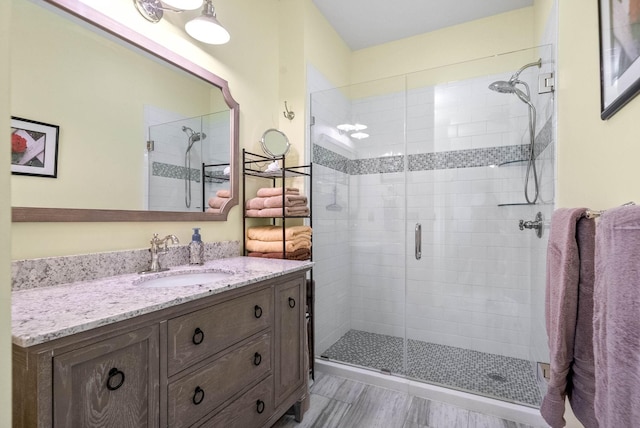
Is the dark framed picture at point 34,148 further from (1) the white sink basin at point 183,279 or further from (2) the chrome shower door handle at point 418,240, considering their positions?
(2) the chrome shower door handle at point 418,240

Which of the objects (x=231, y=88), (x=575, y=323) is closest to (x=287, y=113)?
(x=231, y=88)

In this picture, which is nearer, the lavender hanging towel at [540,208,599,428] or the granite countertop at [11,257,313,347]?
the granite countertop at [11,257,313,347]

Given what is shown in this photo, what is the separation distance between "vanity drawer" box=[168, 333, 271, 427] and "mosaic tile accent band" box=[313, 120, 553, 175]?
1.54m

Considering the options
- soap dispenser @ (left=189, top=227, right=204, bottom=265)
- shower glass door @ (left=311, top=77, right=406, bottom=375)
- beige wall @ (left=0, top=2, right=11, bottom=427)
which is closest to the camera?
beige wall @ (left=0, top=2, right=11, bottom=427)

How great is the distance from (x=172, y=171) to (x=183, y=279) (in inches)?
21.9

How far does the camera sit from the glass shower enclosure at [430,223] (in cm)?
230

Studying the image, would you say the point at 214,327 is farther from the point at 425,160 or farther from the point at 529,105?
the point at 529,105

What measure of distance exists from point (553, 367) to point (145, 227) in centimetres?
172

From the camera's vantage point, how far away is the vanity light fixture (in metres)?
1.45

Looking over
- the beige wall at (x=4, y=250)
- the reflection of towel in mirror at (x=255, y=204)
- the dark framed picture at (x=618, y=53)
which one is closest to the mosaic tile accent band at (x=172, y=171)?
the reflection of towel in mirror at (x=255, y=204)

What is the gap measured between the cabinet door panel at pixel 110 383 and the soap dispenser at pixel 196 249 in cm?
69

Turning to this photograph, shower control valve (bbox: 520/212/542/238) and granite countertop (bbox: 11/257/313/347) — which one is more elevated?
shower control valve (bbox: 520/212/542/238)

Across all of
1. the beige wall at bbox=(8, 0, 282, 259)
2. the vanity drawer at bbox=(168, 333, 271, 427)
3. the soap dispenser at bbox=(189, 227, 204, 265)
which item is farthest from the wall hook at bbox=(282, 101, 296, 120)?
the vanity drawer at bbox=(168, 333, 271, 427)

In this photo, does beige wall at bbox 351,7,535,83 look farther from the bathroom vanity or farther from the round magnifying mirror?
the bathroom vanity
